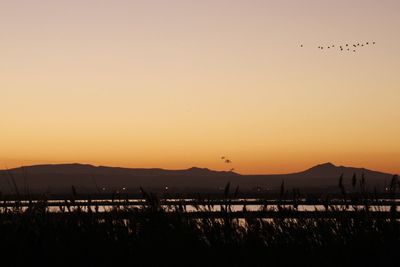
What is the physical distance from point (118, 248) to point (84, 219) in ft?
3.71

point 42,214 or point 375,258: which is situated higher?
point 42,214

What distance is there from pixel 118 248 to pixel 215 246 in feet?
5.64

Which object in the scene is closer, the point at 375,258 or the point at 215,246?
the point at 375,258

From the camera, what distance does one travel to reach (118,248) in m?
13.8

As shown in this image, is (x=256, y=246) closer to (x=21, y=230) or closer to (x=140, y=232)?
(x=140, y=232)

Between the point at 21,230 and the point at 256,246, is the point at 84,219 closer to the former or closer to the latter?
the point at 21,230

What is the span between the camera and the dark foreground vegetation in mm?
13312

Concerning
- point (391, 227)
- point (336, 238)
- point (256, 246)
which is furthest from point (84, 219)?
point (391, 227)

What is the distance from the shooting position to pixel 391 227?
1330 cm

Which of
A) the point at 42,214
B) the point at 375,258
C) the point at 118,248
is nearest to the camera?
the point at 375,258

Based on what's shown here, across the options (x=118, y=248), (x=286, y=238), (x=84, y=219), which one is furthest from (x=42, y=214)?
(x=286, y=238)

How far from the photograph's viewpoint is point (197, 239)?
13.9m

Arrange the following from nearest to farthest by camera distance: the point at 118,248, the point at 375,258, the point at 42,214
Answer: the point at 375,258 < the point at 118,248 < the point at 42,214

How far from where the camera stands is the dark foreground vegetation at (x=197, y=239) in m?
13.3
